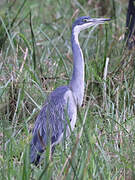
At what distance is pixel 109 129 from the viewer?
3.33m

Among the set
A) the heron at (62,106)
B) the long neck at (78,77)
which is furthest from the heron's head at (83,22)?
the long neck at (78,77)

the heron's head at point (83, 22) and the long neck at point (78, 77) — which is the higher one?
the heron's head at point (83, 22)

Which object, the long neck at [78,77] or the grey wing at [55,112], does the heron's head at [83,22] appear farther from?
the grey wing at [55,112]

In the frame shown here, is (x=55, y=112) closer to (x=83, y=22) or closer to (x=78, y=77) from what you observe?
(x=78, y=77)

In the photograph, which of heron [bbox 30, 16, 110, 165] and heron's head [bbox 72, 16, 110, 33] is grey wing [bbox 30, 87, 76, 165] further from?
heron's head [bbox 72, 16, 110, 33]

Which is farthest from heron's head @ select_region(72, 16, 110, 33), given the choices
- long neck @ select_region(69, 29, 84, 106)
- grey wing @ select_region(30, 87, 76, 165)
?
grey wing @ select_region(30, 87, 76, 165)

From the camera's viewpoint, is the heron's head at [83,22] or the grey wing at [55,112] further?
the heron's head at [83,22]

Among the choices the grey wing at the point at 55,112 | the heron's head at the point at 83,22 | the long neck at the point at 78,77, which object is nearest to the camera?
the grey wing at the point at 55,112

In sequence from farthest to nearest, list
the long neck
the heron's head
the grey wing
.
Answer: the heron's head, the long neck, the grey wing

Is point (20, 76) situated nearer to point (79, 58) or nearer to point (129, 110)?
point (79, 58)

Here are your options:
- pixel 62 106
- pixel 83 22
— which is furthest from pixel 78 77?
pixel 83 22

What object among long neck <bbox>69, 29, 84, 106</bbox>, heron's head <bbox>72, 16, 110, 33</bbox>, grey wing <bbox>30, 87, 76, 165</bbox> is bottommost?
grey wing <bbox>30, 87, 76, 165</bbox>

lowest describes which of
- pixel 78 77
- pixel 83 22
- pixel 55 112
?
pixel 55 112

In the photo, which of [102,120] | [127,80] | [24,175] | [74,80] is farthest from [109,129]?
[24,175]
